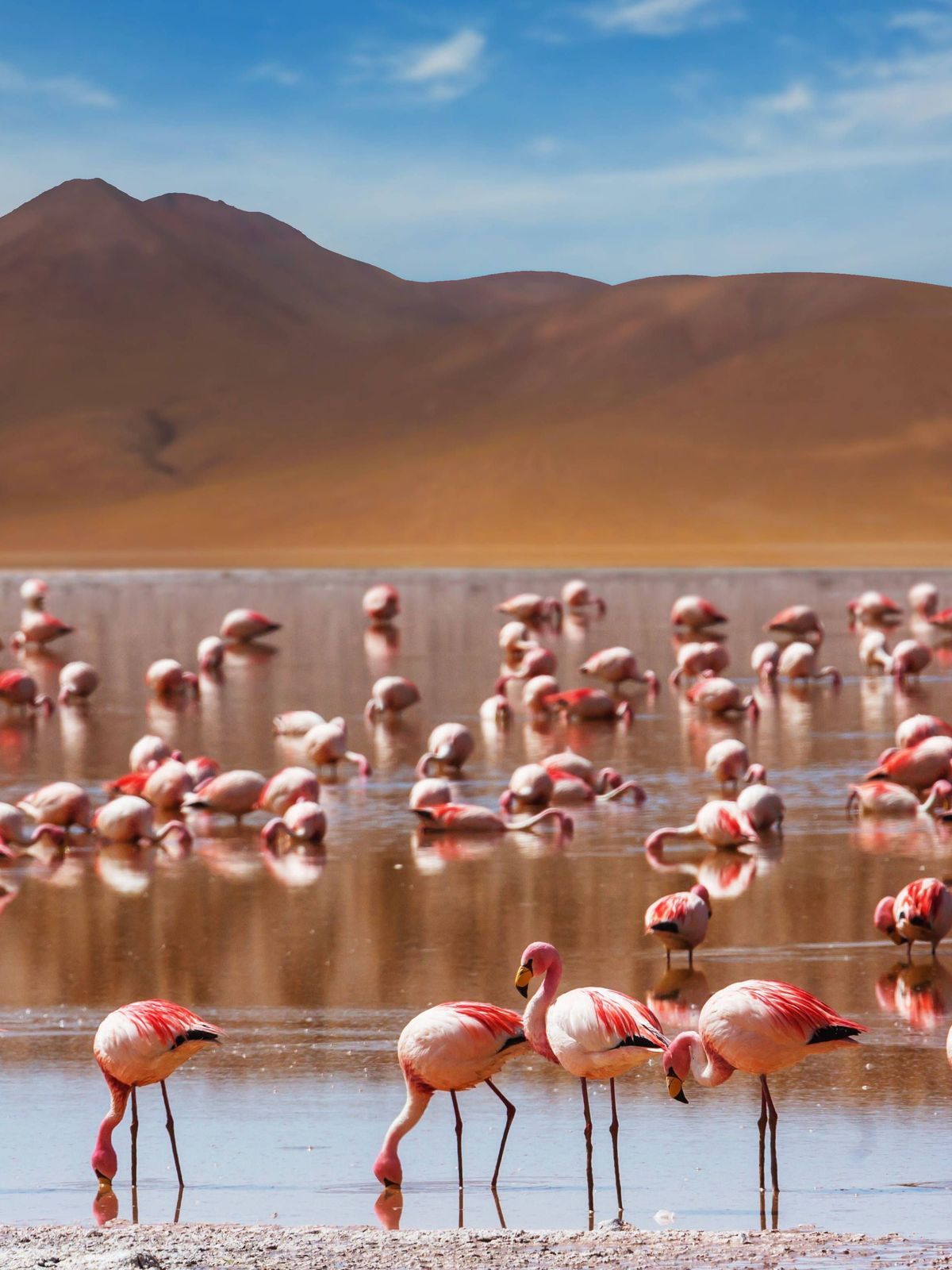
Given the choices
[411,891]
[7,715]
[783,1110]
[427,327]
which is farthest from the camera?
[427,327]

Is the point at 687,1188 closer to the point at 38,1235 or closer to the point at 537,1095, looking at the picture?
the point at 537,1095

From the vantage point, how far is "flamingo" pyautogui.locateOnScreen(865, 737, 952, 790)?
458 inches

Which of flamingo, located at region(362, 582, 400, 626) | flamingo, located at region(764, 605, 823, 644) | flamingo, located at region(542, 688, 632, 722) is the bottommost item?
flamingo, located at region(542, 688, 632, 722)

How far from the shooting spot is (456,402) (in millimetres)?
84375

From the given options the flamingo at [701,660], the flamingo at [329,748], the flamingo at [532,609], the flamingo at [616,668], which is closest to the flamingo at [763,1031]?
the flamingo at [329,748]

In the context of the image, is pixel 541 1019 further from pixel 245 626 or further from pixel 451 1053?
pixel 245 626

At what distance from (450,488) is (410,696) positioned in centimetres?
5303

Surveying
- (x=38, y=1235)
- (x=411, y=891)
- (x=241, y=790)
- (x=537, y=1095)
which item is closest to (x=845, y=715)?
(x=241, y=790)

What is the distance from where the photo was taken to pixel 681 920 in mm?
7625

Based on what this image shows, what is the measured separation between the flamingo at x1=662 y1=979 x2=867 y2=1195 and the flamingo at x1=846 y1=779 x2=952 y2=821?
598 cm

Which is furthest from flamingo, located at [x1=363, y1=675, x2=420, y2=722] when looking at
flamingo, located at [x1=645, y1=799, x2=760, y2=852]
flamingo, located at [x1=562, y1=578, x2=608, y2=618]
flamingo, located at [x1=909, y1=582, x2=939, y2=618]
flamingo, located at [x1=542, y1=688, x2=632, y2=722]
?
flamingo, located at [x1=562, y1=578, x2=608, y2=618]

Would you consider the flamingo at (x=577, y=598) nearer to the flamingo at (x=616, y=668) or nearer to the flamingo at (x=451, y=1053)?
the flamingo at (x=616, y=668)

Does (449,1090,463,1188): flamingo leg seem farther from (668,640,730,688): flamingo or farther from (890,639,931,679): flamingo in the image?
(890,639,931,679): flamingo

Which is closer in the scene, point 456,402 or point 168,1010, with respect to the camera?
point 168,1010
